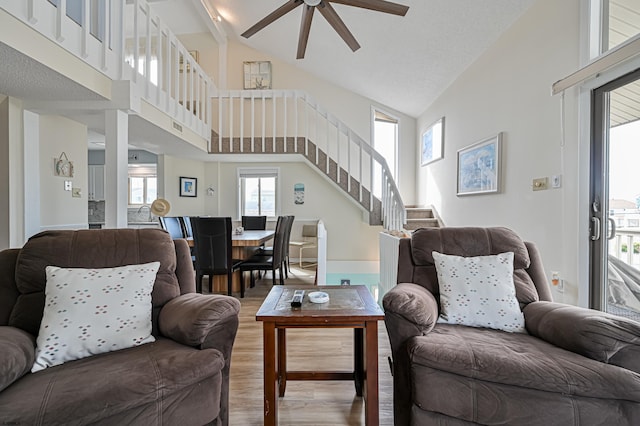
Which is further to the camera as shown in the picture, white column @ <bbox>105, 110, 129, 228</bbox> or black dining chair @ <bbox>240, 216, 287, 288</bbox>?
black dining chair @ <bbox>240, 216, 287, 288</bbox>

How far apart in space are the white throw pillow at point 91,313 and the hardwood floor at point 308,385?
69 centimetres

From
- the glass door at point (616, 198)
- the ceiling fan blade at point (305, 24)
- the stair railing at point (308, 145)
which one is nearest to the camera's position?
the glass door at point (616, 198)

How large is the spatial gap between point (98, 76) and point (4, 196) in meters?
1.40

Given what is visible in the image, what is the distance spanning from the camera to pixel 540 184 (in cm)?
279

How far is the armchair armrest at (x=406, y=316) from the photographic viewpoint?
144cm

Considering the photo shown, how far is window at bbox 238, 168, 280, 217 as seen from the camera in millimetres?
6387

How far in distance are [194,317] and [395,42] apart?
4340 mm

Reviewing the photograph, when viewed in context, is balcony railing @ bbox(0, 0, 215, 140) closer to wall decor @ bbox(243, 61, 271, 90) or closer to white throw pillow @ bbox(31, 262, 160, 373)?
white throw pillow @ bbox(31, 262, 160, 373)

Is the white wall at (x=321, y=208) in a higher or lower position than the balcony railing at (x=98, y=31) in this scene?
lower

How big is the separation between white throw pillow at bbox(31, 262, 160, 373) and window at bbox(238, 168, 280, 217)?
4908mm

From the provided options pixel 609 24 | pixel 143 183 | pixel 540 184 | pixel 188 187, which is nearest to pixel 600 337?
pixel 540 184

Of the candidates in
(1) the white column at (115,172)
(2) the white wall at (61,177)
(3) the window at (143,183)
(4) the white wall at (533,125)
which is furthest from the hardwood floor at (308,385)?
(3) the window at (143,183)

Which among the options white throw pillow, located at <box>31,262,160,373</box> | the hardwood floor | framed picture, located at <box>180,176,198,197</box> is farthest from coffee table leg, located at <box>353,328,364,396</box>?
framed picture, located at <box>180,176,198,197</box>

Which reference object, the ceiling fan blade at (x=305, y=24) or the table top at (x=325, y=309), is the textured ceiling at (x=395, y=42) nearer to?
the ceiling fan blade at (x=305, y=24)
